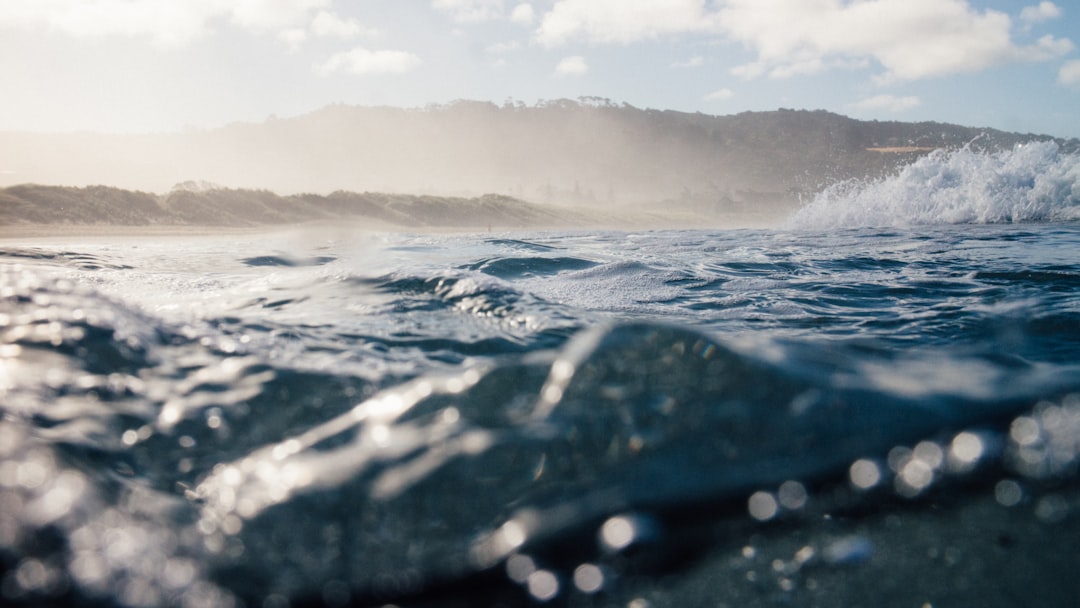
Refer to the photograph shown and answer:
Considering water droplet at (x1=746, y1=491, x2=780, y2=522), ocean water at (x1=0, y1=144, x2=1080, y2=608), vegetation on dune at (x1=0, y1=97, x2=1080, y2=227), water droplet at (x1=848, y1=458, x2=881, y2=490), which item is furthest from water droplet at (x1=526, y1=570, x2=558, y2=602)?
vegetation on dune at (x1=0, y1=97, x2=1080, y2=227)

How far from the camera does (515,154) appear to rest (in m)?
68.9

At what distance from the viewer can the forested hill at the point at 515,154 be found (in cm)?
5288

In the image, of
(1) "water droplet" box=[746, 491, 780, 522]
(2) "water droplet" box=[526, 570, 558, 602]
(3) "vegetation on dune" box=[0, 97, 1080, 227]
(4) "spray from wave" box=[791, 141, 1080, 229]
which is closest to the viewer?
(2) "water droplet" box=[526, 570, 558, 602]

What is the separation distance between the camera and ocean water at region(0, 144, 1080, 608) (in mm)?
842

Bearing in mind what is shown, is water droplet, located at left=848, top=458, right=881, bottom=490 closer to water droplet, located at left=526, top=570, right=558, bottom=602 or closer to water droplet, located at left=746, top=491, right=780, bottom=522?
water droplet, located at left=746, top=491, right=780, bottom=522

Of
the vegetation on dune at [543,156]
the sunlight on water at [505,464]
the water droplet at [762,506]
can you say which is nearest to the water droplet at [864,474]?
the sunlight on water at [505,464]

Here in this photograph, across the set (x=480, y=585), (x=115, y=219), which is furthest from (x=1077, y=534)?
(x=115, y=219)

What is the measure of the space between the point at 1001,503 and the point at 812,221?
1181cm

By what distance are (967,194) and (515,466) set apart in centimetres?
1219

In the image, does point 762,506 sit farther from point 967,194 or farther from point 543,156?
point 543,156

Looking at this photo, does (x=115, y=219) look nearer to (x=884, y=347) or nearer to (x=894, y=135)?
(x=884, y=347)

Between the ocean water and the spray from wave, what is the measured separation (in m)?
10.0

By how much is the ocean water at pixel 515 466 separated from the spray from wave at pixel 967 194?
10046 mm

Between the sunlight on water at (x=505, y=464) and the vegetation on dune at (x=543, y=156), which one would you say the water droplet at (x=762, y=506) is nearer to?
the sunlight on water at (x=505, y=464)
